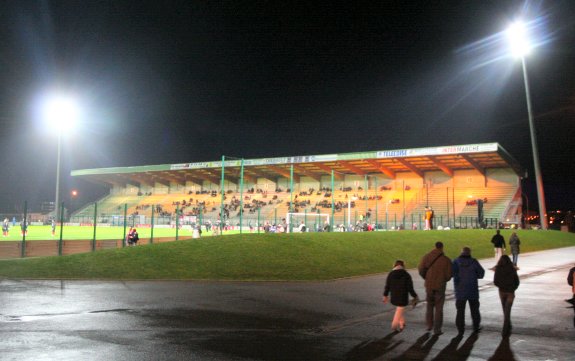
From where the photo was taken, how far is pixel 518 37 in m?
41.2

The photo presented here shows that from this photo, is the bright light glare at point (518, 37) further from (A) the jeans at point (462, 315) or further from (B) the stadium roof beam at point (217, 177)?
(B) the stadium roof beam at point (217, 177)

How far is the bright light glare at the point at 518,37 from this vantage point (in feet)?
134

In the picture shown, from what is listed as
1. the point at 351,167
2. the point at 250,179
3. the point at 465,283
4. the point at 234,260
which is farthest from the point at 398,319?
the point at 250,179

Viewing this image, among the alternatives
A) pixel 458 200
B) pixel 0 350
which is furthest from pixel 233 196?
pixel 0 350

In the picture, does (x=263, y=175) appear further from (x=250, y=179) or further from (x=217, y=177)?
(x=217, y=177)

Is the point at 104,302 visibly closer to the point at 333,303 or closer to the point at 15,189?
the point at 333,303

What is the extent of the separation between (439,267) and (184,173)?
7274 centimetres

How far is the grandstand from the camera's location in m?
55.7

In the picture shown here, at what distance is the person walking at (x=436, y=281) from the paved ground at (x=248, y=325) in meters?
0.32

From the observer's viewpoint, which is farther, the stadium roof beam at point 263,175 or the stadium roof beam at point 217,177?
the stadium roof beam at point 217,177

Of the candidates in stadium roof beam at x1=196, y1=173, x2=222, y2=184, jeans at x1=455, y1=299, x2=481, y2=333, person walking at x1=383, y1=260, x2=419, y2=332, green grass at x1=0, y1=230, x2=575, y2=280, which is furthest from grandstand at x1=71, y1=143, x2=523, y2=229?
person walking at x1=383, y1=260, x2=419, y2=332

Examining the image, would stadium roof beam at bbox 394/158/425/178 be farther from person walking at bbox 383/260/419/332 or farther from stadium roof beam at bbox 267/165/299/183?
person walking at bbox 383/260/419/332

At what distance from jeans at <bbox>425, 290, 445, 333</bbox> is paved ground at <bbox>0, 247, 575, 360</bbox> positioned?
261 mm

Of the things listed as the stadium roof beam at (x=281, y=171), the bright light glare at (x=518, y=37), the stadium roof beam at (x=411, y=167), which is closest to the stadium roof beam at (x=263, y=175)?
the stadium roof beam at (x=281, y=171)
